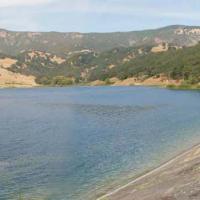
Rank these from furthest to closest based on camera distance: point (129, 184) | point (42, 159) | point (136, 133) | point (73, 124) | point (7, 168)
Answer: point (73, 124), point (136, 133), point (42, 159), point (7, 168), point (129, 184)

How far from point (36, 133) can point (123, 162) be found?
1455 inches

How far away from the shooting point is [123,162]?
5775 cm

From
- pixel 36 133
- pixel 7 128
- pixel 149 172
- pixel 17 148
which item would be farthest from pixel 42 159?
pixel 7 128

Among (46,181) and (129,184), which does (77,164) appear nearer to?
(46,181)

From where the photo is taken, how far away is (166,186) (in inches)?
1507

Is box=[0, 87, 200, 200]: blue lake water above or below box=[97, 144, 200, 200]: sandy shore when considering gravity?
below

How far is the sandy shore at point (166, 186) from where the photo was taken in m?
33.8

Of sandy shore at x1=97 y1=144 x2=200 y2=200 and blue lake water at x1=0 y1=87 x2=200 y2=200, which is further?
blue lake water at x1=0 y1=87 x2=200 y2=200

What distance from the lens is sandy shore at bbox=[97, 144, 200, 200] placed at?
33781 millimetres

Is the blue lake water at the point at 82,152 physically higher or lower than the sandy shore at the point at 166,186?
lower

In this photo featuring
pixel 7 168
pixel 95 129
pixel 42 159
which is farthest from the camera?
pixel 95 129

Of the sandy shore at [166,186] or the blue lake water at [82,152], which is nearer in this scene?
the sandy shore at [166,186]

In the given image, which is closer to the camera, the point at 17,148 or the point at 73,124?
the point at 17,148

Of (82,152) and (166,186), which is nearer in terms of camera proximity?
(166,186)
